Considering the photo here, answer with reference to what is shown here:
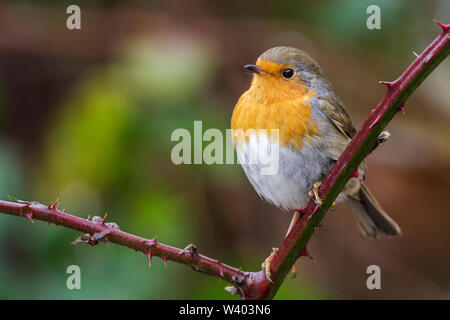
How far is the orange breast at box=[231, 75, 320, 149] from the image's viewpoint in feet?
8.53

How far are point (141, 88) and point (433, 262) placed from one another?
3032 millimetres

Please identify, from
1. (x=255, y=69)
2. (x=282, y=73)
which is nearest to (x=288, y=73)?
(x=282, y=73)

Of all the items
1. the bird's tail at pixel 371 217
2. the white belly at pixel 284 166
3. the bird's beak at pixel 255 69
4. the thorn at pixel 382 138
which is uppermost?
the bird's beak at pixel 255 69

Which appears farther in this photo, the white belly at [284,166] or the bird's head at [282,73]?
the bird's head at [282,73]

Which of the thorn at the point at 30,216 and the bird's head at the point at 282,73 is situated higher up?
the bird's head at the point at 282,73

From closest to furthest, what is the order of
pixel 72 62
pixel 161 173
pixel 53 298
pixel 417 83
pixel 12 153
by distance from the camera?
pixel 417 83 < pixel 53 298 < pixel 12 153 < pixel 161 173 < pixel 72 62

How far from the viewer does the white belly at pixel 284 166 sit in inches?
101

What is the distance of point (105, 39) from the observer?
4445mm

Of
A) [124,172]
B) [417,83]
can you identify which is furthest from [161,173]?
[417,83]

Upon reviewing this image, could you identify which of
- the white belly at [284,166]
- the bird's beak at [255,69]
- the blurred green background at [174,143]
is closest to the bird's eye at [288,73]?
the bird's beak at [255,69]

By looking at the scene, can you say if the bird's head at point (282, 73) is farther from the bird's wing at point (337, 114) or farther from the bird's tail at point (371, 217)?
the bird's tail at point (371, 217)

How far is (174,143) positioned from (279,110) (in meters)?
0.84

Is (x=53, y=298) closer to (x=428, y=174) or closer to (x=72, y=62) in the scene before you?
(x=72, y=62)

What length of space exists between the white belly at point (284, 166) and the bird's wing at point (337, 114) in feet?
0.86
